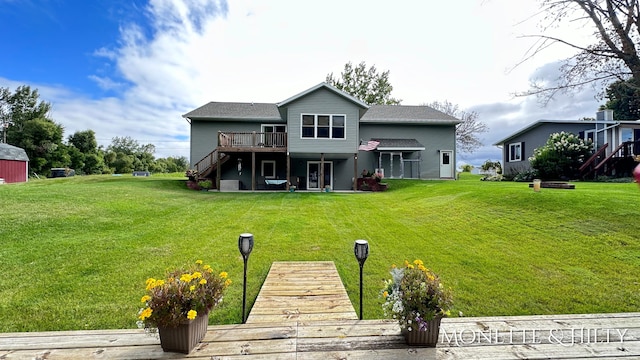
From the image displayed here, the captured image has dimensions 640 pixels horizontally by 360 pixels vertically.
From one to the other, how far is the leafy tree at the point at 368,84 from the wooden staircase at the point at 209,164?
20.0m

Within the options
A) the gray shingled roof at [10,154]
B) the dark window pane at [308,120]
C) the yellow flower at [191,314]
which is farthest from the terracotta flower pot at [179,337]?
the gray shingled roof at [10,154]

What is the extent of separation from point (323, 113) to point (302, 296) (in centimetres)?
1307

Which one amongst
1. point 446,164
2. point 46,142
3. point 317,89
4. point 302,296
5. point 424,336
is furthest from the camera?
point 46,142

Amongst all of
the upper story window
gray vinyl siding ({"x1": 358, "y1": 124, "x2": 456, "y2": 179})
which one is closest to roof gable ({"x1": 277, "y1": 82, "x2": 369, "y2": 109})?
the upper story window

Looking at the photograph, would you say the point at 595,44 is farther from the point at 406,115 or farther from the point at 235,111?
the point at 235,111

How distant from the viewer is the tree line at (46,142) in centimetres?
3083

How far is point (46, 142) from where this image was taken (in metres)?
31.0

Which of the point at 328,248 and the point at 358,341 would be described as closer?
the point at 358,341

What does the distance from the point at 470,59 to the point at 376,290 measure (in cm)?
1039

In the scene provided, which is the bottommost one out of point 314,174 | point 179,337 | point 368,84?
point 179,337

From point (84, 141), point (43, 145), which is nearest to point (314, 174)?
point (43, 145)

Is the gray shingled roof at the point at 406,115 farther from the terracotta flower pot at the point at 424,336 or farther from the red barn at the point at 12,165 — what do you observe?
the red barn at the point at 12,165

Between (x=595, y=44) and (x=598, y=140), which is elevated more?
(x=595, y=44)

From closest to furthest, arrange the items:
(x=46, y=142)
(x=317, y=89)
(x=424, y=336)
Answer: (x=424, y=336) < (x=317, y=89) < (x=46, y=142)
